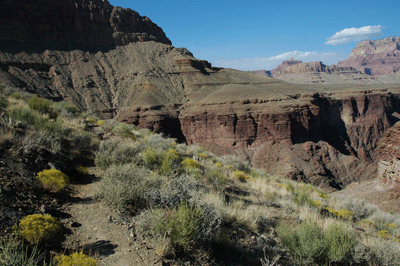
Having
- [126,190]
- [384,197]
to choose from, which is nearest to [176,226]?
[126,190]

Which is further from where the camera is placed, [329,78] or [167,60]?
[329,78]

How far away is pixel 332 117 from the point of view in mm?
53500

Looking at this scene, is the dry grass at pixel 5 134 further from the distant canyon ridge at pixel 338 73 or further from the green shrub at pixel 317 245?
the distant canyon ridge at pixel 338 73

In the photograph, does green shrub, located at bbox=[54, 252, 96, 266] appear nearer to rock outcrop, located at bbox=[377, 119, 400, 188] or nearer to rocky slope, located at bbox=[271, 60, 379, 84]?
rock outcrop, located at bbox=[377, 119, 400, 188]

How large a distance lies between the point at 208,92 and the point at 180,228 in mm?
47502

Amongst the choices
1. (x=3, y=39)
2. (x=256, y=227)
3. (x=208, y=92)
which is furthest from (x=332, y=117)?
(x=3, y=39)

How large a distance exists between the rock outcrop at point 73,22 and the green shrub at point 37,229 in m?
62.5

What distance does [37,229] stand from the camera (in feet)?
10.9

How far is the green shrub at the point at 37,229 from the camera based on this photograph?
3.21 meters

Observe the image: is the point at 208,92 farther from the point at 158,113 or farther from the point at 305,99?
the point at 305,99

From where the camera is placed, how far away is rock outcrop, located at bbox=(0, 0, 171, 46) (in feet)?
169

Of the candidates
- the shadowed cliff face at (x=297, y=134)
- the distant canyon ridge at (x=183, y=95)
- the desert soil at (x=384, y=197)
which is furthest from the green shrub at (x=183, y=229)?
the distant canyon ridge at (x=183, y=95)

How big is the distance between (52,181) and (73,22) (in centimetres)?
6655

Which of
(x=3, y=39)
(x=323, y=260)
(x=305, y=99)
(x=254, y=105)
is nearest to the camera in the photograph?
(x=323, y=260)
